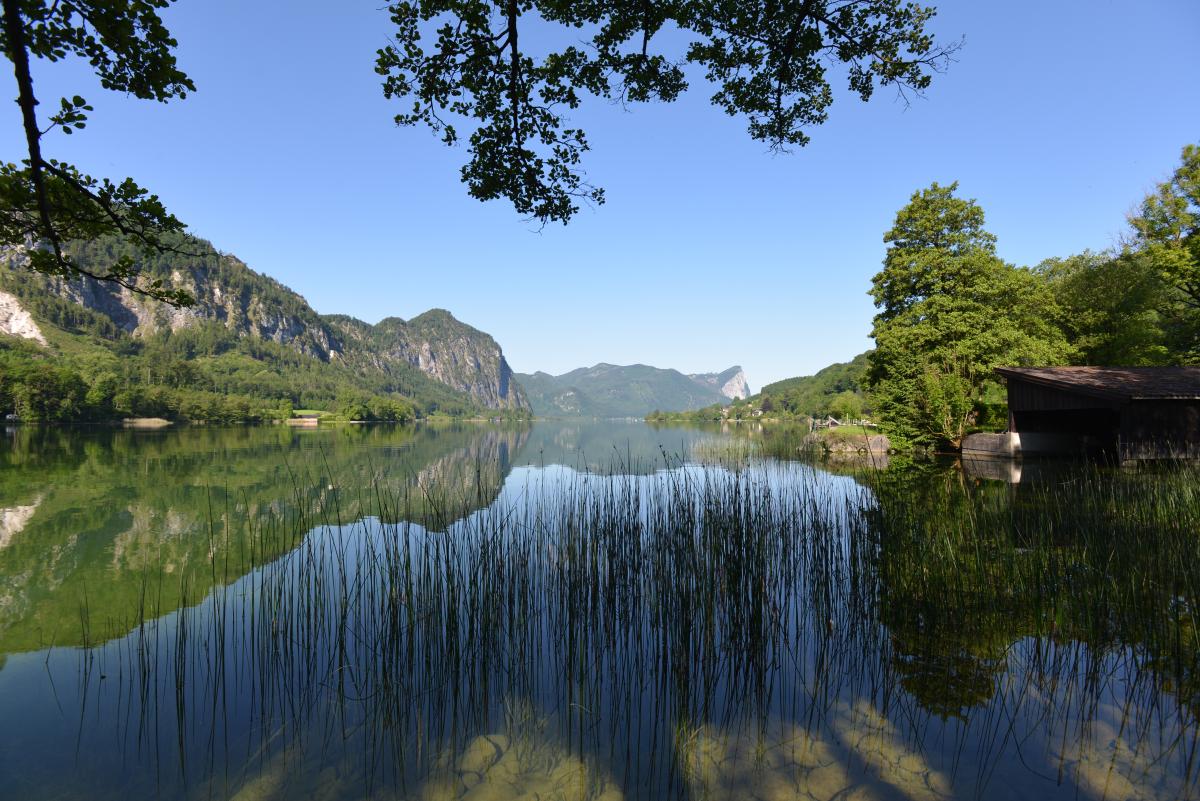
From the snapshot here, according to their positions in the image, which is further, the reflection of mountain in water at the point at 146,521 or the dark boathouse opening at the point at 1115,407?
the dark boathouse opening at the point at 1115,407

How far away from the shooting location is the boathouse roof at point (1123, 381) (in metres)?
16.6

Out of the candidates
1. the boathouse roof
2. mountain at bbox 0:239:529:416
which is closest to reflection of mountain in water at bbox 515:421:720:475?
the boathouse roof

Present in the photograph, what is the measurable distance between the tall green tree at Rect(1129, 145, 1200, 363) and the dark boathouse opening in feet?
35.1

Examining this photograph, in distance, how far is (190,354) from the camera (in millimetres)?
146875

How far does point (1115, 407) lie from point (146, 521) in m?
27.1

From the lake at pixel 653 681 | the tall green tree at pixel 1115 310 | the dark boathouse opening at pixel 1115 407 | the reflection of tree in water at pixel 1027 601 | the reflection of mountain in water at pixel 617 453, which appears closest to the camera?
the lake at pixel 653 681

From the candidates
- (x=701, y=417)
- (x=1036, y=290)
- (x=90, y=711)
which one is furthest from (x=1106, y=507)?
(x=701, y=417)

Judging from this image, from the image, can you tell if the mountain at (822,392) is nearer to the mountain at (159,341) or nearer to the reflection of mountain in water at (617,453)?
the reflection of mountain in water at (617,453)

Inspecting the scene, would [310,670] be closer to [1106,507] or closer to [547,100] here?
[547,100]

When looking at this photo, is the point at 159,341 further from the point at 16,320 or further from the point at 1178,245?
the point at 1178,245

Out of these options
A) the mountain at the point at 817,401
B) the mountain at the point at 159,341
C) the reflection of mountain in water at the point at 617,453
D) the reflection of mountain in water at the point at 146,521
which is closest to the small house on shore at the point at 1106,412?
the reflection of mountain in water at the point at 617,453

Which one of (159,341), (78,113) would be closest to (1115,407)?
(78,113)

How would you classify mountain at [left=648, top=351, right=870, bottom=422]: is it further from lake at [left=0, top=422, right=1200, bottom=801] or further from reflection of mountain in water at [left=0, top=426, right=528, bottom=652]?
lake at [left=0, top=422, right=1200, bottom=801]

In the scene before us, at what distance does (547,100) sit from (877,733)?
7144 millimetres
